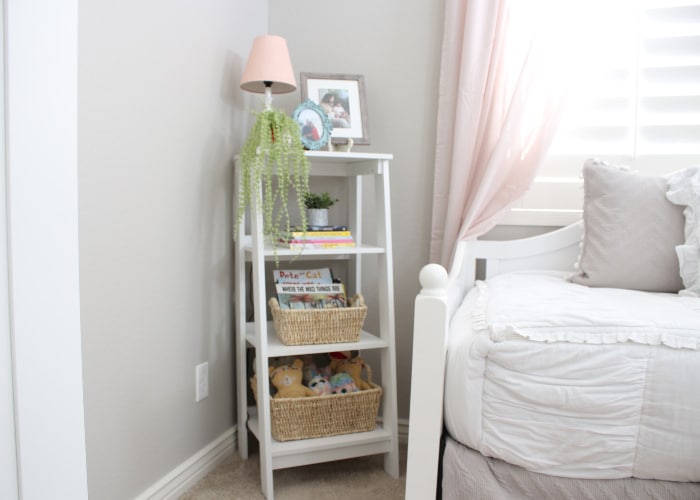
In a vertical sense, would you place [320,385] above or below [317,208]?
below

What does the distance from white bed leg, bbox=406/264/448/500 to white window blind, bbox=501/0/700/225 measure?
42.0 inches

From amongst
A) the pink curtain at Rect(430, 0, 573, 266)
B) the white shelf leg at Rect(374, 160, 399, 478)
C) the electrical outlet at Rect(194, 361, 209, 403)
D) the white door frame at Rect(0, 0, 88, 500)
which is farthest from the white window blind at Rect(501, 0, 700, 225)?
the white door frame at Rect(0, 0, 88, 500)

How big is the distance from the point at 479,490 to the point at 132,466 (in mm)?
897

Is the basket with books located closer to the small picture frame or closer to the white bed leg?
the small picture frame

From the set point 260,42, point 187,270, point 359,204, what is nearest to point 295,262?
point 359,204

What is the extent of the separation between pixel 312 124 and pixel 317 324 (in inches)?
24.0

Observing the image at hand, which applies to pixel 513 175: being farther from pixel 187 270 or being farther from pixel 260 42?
pixel 187 270

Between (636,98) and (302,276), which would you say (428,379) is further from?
(636,98)

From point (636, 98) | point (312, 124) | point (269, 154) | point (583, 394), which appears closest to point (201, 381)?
point (269, 154)

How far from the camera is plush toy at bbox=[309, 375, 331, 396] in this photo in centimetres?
192

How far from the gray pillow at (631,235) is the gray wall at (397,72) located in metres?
0.61

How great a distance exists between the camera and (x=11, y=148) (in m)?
0.97

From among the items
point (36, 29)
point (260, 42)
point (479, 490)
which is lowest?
point (479, 490)

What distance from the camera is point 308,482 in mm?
1892
